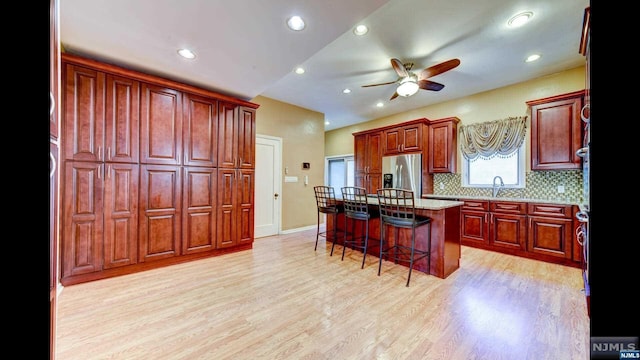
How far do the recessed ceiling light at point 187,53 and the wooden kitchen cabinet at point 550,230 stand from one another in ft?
16.1

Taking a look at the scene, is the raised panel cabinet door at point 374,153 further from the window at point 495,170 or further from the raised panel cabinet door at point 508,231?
the raised panel cabinet door at point 508,231

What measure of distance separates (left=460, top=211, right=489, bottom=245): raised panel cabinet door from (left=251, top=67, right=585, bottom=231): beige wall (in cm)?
120

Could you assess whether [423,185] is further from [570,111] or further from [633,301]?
[633,301]

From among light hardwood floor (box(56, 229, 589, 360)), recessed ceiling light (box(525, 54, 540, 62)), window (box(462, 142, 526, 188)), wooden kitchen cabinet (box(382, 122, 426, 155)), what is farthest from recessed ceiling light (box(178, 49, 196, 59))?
window (box(462, 142, 526, 188))

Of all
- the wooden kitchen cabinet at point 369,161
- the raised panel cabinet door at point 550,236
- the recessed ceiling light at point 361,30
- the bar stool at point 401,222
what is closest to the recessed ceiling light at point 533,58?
the raised panel cabinet door at point 550,236

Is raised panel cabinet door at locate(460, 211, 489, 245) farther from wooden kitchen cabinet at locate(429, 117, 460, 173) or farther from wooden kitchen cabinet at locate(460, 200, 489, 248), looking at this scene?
wooden kitchen cabinet at locate(429, 117, 460, 173)

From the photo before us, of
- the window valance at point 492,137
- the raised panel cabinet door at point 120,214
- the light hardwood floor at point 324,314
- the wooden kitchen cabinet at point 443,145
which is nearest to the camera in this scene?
the light hardwood floor at point 324,314

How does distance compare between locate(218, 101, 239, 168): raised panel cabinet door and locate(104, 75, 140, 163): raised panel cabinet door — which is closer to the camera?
locate(104, 75, 140, 163): raised panel cabinet door

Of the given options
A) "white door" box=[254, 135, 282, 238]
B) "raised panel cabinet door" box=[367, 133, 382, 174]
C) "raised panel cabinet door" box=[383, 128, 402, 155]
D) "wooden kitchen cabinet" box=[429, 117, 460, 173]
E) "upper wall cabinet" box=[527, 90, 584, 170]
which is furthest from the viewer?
"raised panel cabinet door" box=[367, 133, 382, 174]

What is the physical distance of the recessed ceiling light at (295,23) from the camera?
6.26ft

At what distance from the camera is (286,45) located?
7.47 feet

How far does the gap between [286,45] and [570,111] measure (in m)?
4.02

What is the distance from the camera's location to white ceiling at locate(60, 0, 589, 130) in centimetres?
185
